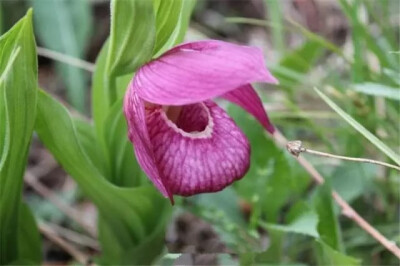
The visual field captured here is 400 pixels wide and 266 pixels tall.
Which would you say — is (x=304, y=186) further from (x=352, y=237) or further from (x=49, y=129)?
(x=49, y=129)

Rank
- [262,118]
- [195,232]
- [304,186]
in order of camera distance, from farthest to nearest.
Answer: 1. [195,232]
2. [304,186]
3. [262,118]

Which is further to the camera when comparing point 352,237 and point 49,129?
point 352,237

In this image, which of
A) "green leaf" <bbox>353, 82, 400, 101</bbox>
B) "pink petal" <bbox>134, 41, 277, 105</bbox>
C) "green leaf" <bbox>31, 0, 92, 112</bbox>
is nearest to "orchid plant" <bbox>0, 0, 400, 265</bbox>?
"pink petal" <bbox>134, 41, 277, 105</bbox>

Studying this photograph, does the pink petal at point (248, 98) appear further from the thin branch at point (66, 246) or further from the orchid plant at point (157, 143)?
the thin branch at point (66, 246)

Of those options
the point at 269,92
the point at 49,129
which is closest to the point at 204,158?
the point at 49,129

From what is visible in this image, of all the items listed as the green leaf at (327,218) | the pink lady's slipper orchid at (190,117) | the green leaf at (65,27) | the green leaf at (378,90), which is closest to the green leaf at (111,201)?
the pink lady's slipper orchid at (190,117)

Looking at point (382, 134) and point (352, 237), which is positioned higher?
point (382, 134)

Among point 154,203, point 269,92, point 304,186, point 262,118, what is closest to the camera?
point 262,118
